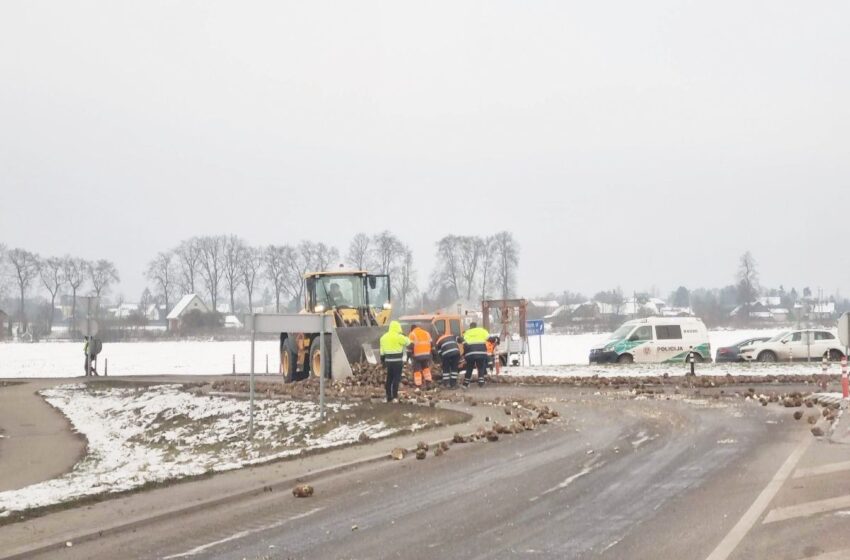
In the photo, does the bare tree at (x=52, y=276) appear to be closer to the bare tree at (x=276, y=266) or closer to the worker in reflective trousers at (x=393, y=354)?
the bare tree at (x=276, y=266)

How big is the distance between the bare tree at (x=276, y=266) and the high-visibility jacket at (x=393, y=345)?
314 feet

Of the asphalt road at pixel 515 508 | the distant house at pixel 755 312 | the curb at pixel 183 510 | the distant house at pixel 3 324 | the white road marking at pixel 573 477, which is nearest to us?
the asphalt road at pixel 515 508

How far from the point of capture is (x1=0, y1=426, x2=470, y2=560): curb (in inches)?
289

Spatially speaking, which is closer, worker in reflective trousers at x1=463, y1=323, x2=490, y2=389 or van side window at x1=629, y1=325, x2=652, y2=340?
worker in reflective trousers at x1=463, y1=323, x2=490, y2=389

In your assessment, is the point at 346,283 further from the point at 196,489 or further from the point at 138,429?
the point at 196,489

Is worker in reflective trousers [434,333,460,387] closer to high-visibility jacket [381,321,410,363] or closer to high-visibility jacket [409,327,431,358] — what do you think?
high-visibility jacket [409,327,431,358]

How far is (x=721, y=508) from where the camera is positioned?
8242mm

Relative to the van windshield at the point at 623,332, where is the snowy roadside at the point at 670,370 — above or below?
below

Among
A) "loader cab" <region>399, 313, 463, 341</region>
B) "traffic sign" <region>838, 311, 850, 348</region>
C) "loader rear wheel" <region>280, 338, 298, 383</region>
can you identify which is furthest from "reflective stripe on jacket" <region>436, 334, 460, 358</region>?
"traffic sign" <region>838, 311, 850, 348</region>

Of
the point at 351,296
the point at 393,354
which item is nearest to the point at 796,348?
the point at 351,296

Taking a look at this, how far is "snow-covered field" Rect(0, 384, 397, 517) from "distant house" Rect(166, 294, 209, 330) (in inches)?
2937

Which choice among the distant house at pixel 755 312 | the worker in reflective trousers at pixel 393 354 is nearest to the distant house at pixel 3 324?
the distant house at pixel 755 312

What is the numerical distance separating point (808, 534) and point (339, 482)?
5.11m

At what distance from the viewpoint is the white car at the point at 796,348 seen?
1315 inches
